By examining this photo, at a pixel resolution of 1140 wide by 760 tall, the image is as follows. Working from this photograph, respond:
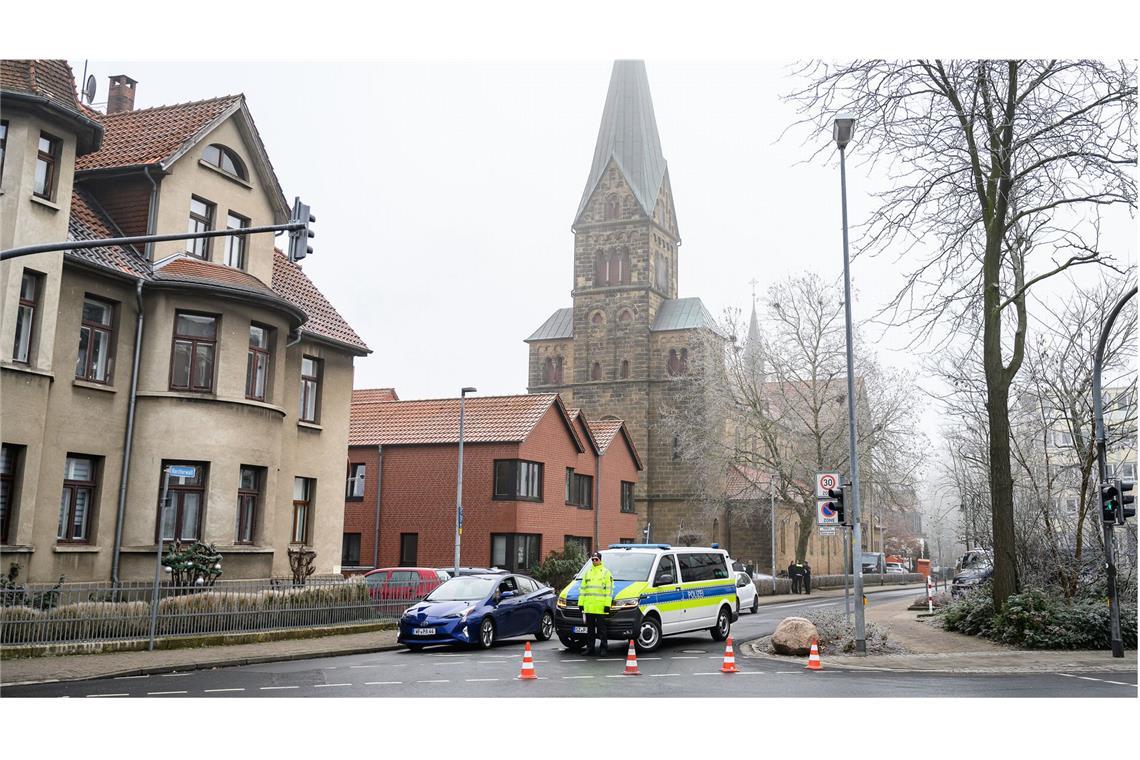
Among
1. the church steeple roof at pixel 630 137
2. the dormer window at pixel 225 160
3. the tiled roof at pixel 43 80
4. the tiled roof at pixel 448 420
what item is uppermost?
the church steeple roof at pixel 630 137

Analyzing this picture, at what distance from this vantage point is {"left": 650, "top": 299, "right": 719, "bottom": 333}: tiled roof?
7206 cm

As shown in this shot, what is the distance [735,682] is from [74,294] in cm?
1546

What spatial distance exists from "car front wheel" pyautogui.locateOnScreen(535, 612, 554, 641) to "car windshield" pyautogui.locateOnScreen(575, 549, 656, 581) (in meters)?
3.11

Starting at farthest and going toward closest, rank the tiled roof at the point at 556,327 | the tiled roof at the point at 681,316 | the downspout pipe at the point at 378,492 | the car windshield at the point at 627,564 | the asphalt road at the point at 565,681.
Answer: the tiled roof at the point at 556,327 → the tiled roof at the point at 681,316 → the downspout pipe at the point at 378,492 → the car windshield at the point at 627,564 → the asphalt road at the point at 565,681

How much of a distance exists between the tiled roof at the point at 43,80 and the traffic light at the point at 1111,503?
1998 centimetres

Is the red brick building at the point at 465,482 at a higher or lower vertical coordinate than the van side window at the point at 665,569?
higher

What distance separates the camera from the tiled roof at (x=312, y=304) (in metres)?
27.3

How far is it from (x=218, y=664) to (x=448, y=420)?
77.8ft

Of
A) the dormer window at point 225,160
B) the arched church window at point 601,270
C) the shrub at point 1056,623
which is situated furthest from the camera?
the arched church window at point 601,270

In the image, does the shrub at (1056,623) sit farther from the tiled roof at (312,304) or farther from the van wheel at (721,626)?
the tiled roof at (312,304)

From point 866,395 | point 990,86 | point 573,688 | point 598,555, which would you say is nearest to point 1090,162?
point 990,86

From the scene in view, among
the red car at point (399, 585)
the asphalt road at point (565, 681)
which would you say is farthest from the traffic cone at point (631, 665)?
the red car at point (399, 585)

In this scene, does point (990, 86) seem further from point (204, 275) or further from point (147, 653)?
point (147, 653)

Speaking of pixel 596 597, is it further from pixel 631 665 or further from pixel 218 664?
pixel 218 664
